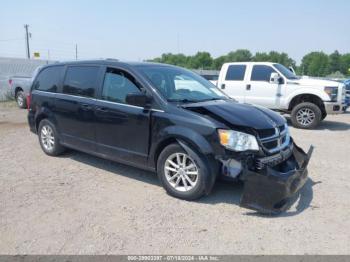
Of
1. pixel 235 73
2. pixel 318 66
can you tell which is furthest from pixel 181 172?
pixel 318 66

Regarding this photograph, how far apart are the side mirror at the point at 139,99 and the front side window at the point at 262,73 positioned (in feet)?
22.6

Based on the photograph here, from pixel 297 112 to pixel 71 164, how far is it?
6.99 metres

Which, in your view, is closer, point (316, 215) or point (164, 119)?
point (316, 215)

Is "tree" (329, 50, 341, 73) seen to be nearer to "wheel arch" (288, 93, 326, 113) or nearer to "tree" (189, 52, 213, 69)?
"tree" (189, 52, 213, 69)

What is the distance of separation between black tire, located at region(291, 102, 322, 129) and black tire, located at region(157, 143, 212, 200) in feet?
A: 22.3

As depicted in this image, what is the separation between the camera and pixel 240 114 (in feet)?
14.0

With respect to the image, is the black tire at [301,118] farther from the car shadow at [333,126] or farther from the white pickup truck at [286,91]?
the car shadow at [333,126]

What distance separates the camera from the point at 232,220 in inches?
149

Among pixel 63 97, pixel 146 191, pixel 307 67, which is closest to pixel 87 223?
pixel 146 191

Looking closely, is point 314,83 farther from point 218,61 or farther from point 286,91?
point 218,61

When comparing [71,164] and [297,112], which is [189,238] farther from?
[297,112]

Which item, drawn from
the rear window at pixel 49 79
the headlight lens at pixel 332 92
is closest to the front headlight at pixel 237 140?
the rear window at pixel 49 79

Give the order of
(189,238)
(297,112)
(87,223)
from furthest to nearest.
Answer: (297,112)
(87,223)
(189,238)

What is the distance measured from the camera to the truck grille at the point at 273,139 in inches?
160
